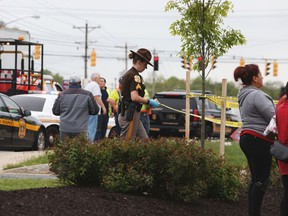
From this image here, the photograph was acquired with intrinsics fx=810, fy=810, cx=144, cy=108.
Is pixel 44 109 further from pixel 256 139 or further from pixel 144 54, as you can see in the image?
pixel 256 139

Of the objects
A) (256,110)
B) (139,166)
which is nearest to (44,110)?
(139,166)

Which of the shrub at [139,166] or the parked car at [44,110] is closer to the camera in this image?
the shrub at [139,166]

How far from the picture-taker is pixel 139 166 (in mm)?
8898

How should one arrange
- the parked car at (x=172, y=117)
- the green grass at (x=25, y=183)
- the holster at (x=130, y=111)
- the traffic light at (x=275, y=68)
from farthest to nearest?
1. the traffic light at (x=275, y=68)
2. the parked car at (x=172, y=117)
3. the holster at (x=130, y=111)
4. the green grass at (x=25, y=183)

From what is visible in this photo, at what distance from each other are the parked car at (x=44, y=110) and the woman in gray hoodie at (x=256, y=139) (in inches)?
477

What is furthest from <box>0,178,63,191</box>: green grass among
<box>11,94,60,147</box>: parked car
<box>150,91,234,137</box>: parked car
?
<box>150,91,234,137</box>: parked car

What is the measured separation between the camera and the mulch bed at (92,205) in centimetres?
725

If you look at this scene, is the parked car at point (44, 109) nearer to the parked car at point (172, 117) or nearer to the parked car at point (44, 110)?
the parked car at point (44, 110)

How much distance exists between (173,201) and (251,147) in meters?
1.12

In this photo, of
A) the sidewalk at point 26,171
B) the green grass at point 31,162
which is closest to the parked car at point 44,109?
the sidewalk at point 26,171

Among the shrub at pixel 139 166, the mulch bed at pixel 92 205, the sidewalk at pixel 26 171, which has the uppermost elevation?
the shrub at pixel 139 166

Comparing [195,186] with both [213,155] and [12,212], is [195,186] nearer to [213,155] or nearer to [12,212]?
[213,155]

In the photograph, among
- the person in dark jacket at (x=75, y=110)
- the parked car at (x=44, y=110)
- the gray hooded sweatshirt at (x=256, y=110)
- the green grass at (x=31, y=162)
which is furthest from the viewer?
the parked car at (x=44, y=110)

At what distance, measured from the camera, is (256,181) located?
8.54 m
